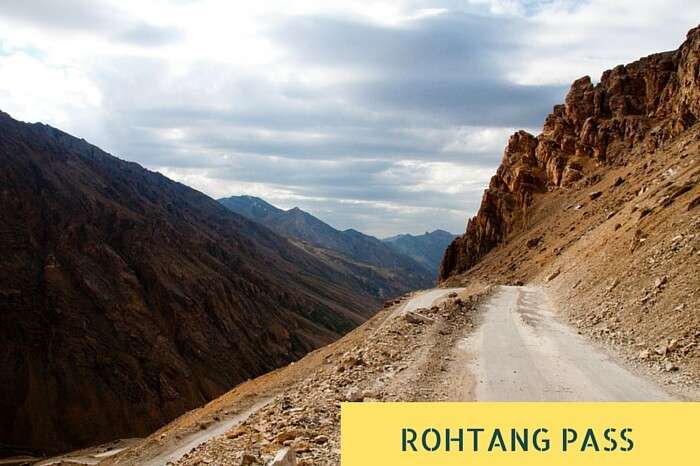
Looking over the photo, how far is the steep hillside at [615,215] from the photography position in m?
16.8

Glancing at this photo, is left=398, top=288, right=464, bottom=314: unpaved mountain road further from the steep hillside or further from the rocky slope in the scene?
the rocky slope

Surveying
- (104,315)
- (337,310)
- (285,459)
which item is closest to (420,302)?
(285,459)

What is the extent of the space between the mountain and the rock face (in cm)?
4109

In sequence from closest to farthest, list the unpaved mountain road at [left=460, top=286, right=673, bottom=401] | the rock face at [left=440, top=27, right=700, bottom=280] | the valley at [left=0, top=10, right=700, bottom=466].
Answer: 1. the unpaved mountain road at [left=460, top=286, right=673, bottom=401]
2. the valley at [left=0, top=10, right=700, bottom=466]
3. the rock face at [left=440, top=27, right=700, bottom=280]

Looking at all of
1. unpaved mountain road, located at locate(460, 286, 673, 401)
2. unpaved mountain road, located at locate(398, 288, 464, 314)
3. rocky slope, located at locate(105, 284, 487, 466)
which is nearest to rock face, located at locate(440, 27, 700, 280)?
unpaved mountain road, located at locate(398, 288, 464, 314)

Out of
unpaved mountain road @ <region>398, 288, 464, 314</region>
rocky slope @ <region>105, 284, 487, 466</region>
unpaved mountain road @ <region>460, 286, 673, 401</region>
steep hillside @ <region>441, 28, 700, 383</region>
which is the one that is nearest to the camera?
rocky slope @ <region>105, 284, 487, 466</region>

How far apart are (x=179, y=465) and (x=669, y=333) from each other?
39.6 ft

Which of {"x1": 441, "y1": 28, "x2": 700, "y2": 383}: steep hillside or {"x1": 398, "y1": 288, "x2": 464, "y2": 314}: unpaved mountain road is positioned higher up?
{"x1": 441, "y1": 28, "x2": 700, "y2": 383}: steep hillside

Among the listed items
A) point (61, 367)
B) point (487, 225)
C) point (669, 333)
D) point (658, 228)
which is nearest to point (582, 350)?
point (669, 333)

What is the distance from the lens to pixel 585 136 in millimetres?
68250

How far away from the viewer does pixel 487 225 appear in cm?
7181

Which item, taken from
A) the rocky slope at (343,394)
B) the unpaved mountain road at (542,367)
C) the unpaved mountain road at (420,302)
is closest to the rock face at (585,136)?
the unpaved mountain road at (420,302)

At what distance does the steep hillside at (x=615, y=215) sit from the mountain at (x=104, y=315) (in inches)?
1623

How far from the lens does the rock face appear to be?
198 ft
